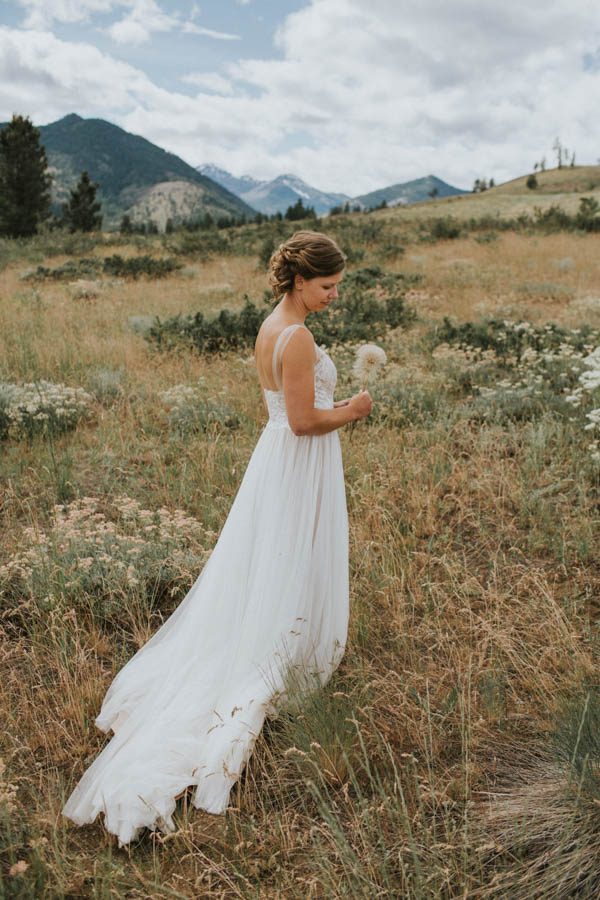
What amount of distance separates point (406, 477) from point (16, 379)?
16.6 ft

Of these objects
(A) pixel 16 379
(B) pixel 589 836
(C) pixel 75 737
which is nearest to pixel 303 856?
(B) pixel 589 836

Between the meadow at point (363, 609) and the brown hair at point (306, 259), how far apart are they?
184 centimetres

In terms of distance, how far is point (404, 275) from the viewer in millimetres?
13875

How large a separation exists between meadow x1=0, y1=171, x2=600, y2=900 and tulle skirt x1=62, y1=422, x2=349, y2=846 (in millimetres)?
173

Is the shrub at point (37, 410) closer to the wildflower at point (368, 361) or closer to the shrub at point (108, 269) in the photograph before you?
the wildflower at point (368, 361)

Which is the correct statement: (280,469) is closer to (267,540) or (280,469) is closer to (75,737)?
(267,540)

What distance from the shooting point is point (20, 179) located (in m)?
38.8

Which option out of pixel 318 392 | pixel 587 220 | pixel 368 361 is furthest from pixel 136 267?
pixel 587 220

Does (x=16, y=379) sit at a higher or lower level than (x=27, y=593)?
higher

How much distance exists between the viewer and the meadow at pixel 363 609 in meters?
2.20

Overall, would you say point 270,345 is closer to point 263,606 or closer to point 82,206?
point 263,606

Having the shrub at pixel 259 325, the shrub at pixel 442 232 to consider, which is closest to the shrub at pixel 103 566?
the shrub at pixel 259 325

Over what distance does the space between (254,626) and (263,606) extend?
0.11 m

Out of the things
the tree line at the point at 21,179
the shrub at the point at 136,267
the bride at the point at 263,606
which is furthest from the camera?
the tree line at the point at 21,179
